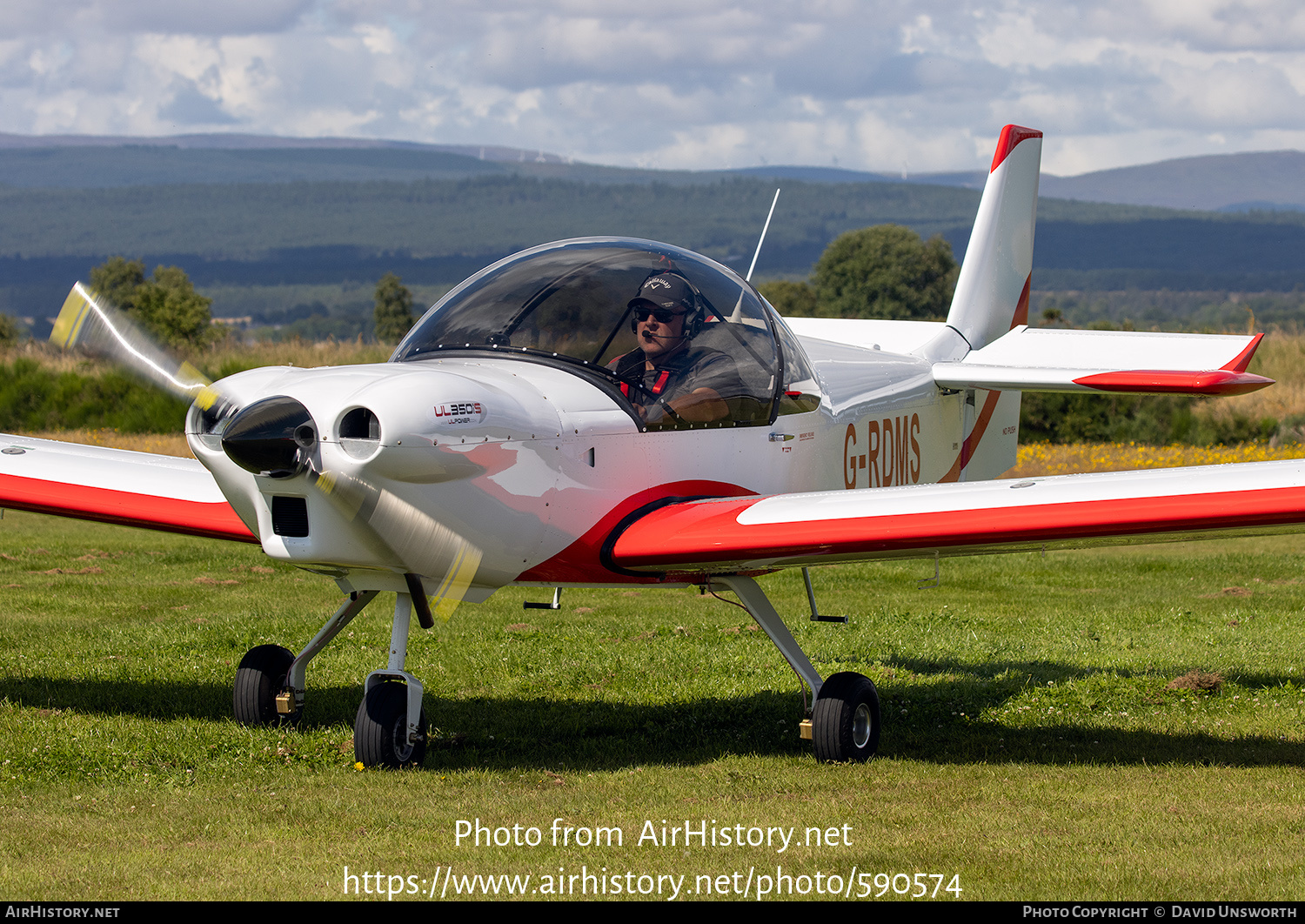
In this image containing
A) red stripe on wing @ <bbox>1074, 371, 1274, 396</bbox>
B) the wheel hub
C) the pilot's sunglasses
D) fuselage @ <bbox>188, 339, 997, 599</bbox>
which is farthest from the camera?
red stripe on wing @ <bbox>1074, 371, 1274, 396</bbox>

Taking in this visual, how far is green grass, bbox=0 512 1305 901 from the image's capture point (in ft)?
17.6

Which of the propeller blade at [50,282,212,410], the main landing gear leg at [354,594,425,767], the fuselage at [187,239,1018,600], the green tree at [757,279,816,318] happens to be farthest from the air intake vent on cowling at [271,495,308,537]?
the green tree at [757,279,816,318]

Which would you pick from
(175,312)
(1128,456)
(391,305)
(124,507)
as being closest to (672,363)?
(124,507)

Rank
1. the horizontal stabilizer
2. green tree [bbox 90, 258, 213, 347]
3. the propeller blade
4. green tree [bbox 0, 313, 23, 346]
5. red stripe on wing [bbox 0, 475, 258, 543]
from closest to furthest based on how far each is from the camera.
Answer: the propeller blade, red stripe on wing [bbox 0, 475, 258, 543], the horizontal stabilizer, green tree [bbox 90, 258, 213, 347], green tree [bbox 0, 313, 23, 346]

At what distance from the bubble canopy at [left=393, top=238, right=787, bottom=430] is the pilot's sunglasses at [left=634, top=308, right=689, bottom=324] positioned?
1.7 inches

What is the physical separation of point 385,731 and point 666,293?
8.64 feet

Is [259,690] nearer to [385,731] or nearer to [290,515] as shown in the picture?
[385,731]

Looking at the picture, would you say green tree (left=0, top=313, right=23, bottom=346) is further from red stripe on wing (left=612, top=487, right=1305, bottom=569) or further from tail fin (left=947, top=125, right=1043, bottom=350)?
red stripe on wing (left=612, top=487, right=1305, bottom=569)

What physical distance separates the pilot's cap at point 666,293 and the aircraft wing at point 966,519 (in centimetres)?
104

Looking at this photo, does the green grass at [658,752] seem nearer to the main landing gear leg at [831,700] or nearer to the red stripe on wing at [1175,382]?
the main landing gear leg at [831,700]

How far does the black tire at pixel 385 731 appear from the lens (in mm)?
6742

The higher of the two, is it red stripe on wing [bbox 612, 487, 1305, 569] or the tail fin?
the tail fin

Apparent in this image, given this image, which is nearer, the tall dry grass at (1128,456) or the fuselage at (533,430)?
the fuselage at (533,430)

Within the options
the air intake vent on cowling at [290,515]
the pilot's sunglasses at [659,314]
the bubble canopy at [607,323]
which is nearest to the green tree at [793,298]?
the bubble canopy at [607,323]
